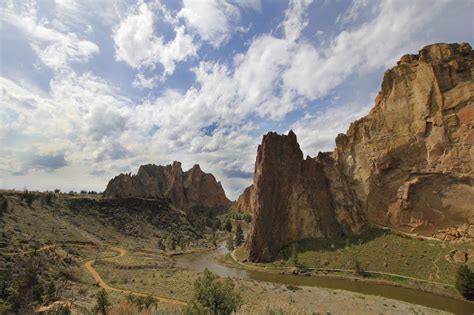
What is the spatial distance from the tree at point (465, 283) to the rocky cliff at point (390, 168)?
66.3 feet

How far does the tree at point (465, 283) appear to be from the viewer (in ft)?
150

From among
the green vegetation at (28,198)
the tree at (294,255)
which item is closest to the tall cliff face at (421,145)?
the tree at (294,255)

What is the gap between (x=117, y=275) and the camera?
53.9 metres

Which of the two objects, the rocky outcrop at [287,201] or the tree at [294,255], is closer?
the tree at [294,255]

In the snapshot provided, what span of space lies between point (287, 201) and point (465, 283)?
43535 millimetres

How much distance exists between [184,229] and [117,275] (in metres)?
75.5

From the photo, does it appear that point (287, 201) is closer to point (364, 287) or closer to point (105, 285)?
point (364, 287)

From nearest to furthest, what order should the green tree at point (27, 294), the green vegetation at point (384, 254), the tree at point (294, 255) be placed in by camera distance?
the green tree at point (27, 294), the green vegetation at point (384, 254), the tree at point (294, 255)

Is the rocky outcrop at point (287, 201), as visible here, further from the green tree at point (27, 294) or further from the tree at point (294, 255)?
the green tree at point (27, 294)

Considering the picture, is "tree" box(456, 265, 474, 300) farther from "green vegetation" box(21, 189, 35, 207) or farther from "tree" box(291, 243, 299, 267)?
"green vegetation" box(21, 189, 35, 207)

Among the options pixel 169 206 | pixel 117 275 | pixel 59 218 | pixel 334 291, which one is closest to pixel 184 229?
pixel 169 206

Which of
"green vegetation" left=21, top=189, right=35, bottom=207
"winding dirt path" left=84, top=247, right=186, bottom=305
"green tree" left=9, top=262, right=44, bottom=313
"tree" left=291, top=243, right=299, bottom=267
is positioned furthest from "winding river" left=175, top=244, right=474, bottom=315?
"green vegetation" left=21, top=189, right=35, bottom=207

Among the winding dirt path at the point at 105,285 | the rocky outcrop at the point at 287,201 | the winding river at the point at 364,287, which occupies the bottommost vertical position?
the winding river at the point at 364,287

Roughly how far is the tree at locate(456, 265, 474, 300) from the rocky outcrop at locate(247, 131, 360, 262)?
30.4 meters
